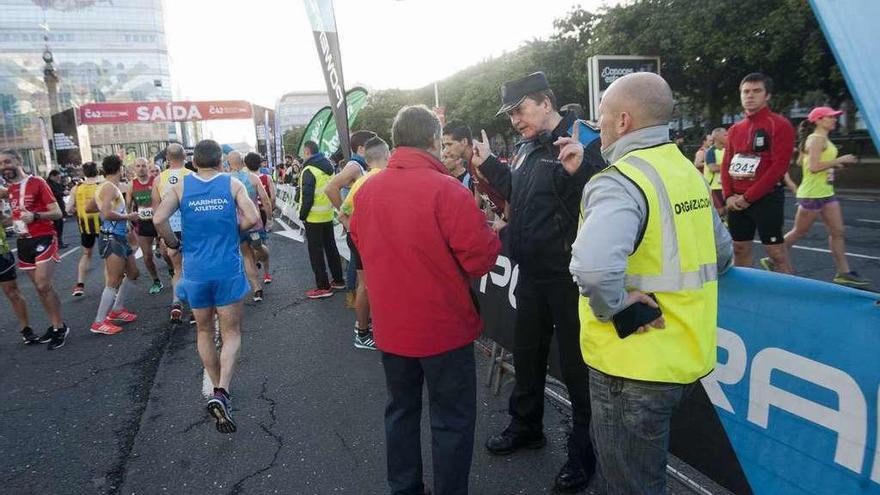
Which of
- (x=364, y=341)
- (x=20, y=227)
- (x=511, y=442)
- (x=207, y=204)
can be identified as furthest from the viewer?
(x=20, y=227)

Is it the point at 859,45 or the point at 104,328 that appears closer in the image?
the point at 859,45

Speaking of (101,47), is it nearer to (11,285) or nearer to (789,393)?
(11,285)

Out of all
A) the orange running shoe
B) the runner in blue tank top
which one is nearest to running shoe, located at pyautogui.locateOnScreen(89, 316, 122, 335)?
the orange running shoe

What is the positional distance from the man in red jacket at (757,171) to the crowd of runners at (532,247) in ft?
0.04

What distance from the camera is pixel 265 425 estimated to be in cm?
369

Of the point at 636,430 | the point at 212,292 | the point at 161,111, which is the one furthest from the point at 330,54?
the point at 161,111

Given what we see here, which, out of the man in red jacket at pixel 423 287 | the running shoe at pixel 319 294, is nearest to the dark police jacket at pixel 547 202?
the man in red jacket at pixel 423 287

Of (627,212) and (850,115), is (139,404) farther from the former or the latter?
(850,115)

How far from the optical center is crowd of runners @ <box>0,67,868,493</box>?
1670mm

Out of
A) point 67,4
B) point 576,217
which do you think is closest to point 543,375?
point 576,217

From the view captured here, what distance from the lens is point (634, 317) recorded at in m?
1.65

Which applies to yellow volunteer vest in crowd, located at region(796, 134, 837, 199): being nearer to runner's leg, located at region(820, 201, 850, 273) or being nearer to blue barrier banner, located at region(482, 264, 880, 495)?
runner's leg, located at region(820, 201, 850, 273)

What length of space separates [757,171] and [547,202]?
297cm

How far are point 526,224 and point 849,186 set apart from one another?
61.8 ft
